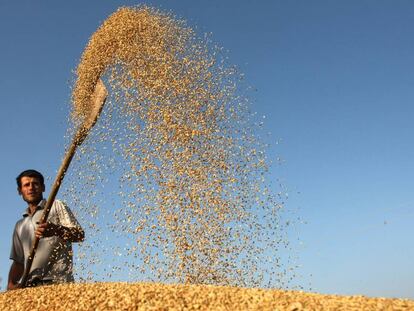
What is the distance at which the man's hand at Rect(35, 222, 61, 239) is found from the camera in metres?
3.71

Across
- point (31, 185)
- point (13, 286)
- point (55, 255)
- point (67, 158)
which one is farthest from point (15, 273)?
point (67, 158)

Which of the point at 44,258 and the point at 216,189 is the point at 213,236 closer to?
the point at 216,189

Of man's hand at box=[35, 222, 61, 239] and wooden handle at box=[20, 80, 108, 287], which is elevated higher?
wooden handle at box=[20, 80, 108, 287]

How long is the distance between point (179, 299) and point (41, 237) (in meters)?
1.44

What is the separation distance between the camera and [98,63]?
633 cm

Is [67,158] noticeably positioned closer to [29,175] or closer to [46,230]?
[29,175]

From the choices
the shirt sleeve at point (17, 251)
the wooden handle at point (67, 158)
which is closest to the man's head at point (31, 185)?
the wooden handle at point (67, 158)

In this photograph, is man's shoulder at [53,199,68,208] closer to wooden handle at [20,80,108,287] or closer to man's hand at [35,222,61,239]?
wooden handle at [20,80,108,287]

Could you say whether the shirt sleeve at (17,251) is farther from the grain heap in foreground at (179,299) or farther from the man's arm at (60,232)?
the grain heap in foreground at (179,299)

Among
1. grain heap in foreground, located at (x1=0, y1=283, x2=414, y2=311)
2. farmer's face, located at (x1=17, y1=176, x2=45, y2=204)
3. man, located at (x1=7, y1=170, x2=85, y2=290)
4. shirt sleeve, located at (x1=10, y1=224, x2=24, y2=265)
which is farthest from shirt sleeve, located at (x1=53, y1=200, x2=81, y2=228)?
grain heap in foreground, located at (x1=0, y1=283, x2=414, y2=311)

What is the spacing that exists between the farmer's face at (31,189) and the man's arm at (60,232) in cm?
41

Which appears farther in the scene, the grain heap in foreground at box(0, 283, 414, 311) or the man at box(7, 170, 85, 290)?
the man at box(7, 170, 85, 290)

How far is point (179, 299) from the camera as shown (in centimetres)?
284

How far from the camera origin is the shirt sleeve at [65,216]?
3.85m
